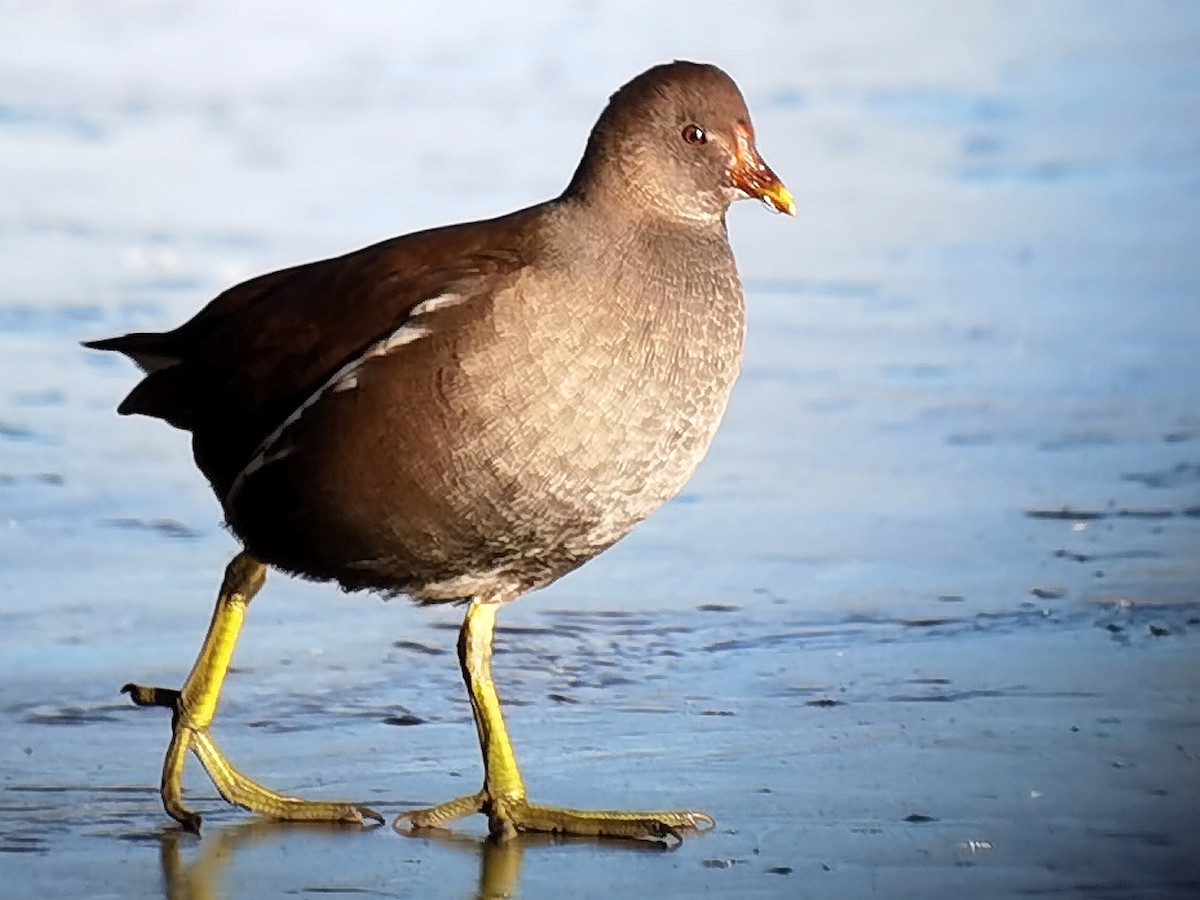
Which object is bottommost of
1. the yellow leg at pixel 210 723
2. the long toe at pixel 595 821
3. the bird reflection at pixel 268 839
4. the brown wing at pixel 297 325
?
the bird reflection at pixel 268 839

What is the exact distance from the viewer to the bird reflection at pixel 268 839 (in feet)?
14.7

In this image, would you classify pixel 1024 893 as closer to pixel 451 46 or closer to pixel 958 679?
pixel 958 679

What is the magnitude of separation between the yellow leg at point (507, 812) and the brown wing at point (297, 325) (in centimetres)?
73

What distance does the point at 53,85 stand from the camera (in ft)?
42.9

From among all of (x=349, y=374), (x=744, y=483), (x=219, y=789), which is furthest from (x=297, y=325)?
(x=744, y=483)

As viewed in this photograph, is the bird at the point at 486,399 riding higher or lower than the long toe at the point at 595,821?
higher

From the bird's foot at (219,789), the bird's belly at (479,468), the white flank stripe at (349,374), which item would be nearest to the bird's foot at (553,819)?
the bird's foot at (219,789)

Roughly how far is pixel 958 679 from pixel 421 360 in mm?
1716

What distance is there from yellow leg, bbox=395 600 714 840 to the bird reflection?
0.02 meters

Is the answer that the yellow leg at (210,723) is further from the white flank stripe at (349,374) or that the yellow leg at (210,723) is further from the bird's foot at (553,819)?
the white flank stripe at (349,374)

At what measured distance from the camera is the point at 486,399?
4.96 m

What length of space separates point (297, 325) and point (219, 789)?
3.29 feet

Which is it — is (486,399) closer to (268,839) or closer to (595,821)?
(595,821)

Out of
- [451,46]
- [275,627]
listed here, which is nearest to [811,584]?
[275,627]
